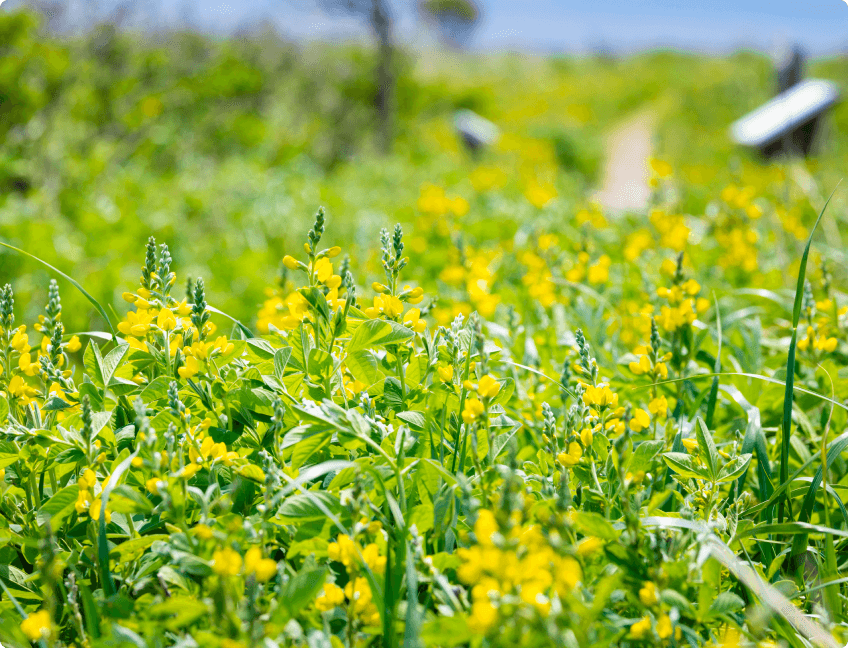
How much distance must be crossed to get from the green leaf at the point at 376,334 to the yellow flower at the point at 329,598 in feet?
1.56

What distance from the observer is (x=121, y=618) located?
1002mm

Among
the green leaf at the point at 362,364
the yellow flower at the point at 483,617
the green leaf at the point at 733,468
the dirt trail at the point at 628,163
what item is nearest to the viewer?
the yellow flower at the point at 483,617

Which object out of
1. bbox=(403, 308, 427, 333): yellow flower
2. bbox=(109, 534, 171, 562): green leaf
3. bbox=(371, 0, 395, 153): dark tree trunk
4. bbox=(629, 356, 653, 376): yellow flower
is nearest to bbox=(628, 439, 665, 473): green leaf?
bbox=(629, 356, 653, 376): yellow flower

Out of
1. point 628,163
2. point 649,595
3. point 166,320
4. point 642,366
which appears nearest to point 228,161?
point 166,320

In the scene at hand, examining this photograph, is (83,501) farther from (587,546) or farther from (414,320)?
(587,546)

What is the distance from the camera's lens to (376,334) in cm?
130

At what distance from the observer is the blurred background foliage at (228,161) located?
12.8 feet

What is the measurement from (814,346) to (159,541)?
168 cm

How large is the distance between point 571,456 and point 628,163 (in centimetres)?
1484

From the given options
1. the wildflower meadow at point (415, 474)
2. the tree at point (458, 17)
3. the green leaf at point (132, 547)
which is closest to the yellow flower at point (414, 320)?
the wildflower meadow at point (415, 474)

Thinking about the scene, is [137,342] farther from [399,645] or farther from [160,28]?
[160,28]

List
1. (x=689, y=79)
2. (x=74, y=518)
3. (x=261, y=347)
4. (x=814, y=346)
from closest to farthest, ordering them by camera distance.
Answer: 1. (x=74, y=518)
2. (x=261, y=347)
3. (x=814, y=346)
4. (x=689, y=79)

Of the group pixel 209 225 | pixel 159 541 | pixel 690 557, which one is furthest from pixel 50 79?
pixel 690 557

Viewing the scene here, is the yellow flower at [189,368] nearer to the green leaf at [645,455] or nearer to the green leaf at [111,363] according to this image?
the green leaf at [111,363]
